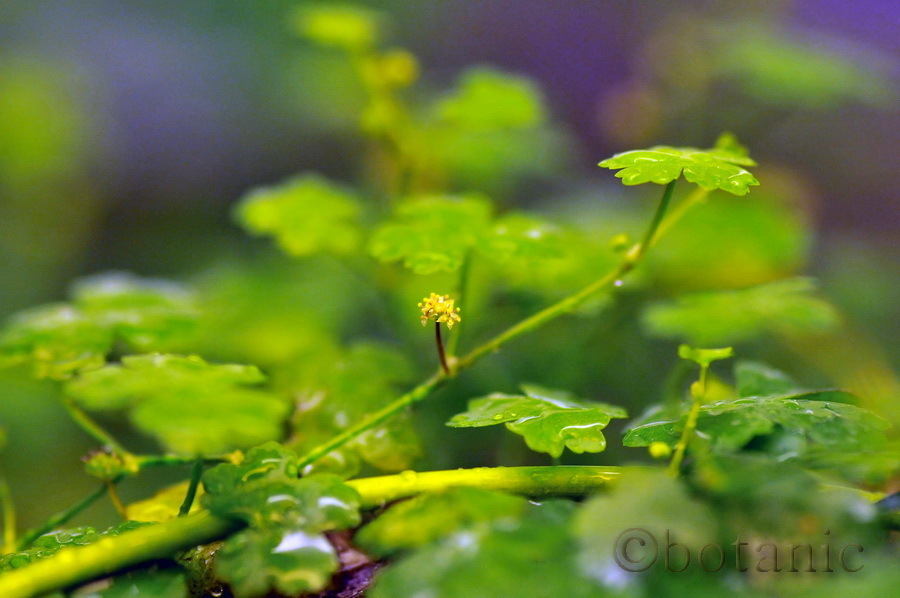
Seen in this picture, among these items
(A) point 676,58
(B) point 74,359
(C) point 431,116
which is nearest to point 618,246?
(B) point 74,359

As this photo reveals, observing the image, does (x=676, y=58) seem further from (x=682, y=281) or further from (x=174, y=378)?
(x=174, y=378)

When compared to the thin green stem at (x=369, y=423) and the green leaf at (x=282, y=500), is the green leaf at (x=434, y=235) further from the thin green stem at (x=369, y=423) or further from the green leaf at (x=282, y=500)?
the green leaf at (x=282, y=500)

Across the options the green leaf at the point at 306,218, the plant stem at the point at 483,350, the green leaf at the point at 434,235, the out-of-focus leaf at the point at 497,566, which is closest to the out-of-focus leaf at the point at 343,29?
the green leaf at the point at 306,218

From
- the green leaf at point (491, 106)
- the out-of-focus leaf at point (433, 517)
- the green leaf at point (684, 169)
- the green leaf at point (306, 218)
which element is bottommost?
→ the out-of-focus leaf at point (433, 517)

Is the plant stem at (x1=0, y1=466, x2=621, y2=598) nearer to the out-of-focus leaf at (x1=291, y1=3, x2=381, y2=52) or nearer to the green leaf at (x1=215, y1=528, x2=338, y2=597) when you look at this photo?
the green leaf at (x1=215, y1=528, x2=338, y2=597)

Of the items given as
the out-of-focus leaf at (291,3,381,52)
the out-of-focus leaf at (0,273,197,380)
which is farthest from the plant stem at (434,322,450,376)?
the out-of-focus leaf at (291,3,381,52)

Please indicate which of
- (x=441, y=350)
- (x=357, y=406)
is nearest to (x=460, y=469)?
(x=441, y=350)
